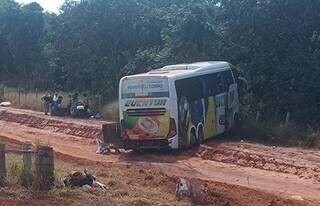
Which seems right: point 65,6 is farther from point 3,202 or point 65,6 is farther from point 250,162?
point 3,202

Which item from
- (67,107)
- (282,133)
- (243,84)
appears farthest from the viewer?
(67,107)

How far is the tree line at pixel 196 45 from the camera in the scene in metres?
22.3

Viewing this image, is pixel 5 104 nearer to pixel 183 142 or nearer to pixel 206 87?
pixel 206 87

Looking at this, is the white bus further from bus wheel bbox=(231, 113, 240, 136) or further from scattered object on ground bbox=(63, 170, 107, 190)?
scattered object on ground bbox=(63, 170, 107, 190)

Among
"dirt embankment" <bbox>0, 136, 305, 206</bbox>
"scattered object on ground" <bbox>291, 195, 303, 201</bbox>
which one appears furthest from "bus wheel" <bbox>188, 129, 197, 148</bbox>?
"scattered object on ground" <bbox>291, 195, 303, 201</bbox>

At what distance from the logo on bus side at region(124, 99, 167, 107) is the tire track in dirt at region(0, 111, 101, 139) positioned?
16.7ft

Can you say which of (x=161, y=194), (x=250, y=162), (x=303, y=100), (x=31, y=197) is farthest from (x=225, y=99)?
(x=31, y=197)

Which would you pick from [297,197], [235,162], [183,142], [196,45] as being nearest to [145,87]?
[183,142]

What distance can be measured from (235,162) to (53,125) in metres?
11.7

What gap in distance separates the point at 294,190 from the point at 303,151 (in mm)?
→ 4821

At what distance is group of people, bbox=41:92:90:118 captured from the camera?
27953mm

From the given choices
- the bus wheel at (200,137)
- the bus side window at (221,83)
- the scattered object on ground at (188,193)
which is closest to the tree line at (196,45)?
the bus side window at (221,83)

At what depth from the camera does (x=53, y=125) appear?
27.1 m

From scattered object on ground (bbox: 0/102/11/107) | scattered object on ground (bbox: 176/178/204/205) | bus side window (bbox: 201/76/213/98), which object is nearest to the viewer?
scattered object on ground (bbox: 176/178/204/205)
